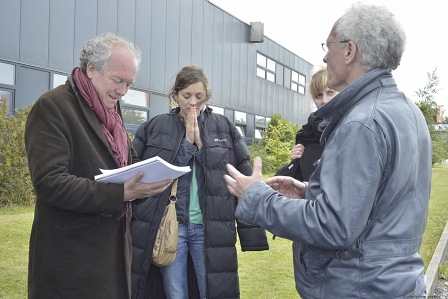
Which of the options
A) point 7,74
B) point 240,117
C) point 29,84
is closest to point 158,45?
point 29,84

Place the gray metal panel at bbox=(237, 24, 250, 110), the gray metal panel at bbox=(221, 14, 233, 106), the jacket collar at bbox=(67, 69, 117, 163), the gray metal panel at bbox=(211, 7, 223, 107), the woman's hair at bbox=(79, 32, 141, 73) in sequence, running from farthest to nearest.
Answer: the gray metal panel at bbox=(237, 24, 250, 110) → the gray metal panel at bbox=(221, 14, 233, 106) → the gray metal panel at bbox=(211, 7, 223, 107) → the woman's hair at bbox=(79, 32, 141, 73) → the jacket collar at bbox=(67, 69, 117, 163)

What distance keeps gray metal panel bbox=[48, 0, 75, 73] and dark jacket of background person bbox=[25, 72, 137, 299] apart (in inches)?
395

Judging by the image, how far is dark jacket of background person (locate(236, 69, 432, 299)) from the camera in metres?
1.54

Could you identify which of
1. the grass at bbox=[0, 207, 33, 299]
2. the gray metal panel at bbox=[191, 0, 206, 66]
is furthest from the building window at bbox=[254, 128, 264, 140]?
the grass at bbox=[0, 207, 33, 299]

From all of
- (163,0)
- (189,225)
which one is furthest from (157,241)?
(163,0)

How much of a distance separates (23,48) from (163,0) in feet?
20.2

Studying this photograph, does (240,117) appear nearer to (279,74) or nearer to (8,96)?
(279,74)

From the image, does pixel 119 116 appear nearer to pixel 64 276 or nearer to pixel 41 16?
pixel 64 276

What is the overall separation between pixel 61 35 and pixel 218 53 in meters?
8.74

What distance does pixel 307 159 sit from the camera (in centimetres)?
316

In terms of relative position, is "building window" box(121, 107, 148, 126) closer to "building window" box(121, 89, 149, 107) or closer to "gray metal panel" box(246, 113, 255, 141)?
"building window" box(121, 89, 149, 107)

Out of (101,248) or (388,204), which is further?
(101,248)

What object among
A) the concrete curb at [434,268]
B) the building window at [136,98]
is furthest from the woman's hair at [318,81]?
the building window at [136,98]

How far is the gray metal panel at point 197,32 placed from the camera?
17.4 metres
